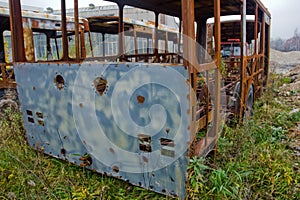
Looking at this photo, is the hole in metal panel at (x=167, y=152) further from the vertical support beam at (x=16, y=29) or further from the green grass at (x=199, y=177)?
the vertical support beam at (x=16, y=29)

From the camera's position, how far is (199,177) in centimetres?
202

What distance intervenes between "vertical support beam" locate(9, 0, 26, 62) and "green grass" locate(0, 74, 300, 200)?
3.68 feet

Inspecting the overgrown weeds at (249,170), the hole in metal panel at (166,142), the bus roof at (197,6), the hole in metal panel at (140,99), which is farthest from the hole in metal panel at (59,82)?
the bus roof at (197,6)

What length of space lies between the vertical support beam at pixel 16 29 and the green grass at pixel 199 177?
1.12 m

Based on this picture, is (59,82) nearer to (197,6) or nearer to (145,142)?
(145,142)

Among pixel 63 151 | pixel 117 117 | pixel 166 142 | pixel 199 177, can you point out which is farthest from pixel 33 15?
pixel 199 177

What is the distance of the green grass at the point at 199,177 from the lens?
222 cm

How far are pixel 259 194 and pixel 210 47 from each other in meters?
6.18

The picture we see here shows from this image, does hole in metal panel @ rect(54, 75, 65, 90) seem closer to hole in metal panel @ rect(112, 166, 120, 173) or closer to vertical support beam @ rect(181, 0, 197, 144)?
hole in metal panel @ rect(112, 166, 120, 173)

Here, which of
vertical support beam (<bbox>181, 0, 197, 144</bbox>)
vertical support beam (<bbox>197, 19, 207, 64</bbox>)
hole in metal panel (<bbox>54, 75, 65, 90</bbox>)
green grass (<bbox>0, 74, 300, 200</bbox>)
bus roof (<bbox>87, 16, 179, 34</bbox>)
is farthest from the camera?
bus roof (<bbox>87, 16, 179, 34</bbox>)

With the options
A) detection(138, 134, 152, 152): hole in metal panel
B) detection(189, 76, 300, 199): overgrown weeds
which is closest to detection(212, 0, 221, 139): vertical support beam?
detection(189, 76, 300, 199): overgrown weeds

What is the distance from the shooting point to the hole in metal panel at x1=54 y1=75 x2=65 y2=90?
8.77 ft

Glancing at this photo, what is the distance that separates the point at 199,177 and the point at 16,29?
2.65 metres

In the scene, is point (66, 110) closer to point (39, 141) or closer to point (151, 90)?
point (39, 141)
